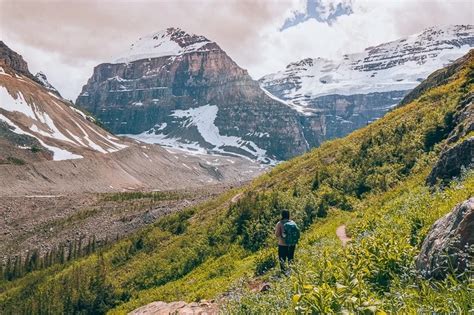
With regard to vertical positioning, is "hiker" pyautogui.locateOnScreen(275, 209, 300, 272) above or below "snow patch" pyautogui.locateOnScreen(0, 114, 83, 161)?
below

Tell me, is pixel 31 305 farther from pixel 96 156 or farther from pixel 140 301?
pixel 96 156

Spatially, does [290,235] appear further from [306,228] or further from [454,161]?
[306,228]

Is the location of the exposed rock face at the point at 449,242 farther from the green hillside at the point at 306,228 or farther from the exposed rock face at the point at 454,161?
the exposed rock face at the point at 454,161

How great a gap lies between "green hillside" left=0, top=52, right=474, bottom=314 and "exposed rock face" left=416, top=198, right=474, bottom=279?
76 centimetres

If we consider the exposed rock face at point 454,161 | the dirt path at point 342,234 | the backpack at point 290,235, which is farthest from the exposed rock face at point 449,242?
the dirt path at point 342,234

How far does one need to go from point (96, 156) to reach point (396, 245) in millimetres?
185307

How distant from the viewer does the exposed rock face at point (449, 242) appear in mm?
6348

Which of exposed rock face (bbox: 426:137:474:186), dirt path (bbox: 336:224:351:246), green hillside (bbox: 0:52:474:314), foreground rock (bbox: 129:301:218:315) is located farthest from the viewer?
dirt path (bbox: 336:224:351:246)

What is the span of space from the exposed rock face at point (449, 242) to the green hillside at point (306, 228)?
763 millimetres

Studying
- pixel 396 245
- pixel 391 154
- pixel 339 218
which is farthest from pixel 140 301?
pixel 396 245

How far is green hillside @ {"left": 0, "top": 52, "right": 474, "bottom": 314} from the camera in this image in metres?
9.41

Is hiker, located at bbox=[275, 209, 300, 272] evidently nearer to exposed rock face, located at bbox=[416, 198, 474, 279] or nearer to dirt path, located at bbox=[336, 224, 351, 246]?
dirt path, located at bbox=[336, 224, 351, 246]

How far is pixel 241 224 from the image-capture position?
26031 mm

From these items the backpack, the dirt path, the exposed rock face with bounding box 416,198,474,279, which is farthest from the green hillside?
the exposed rock face with bounding box 416,198,474,279
